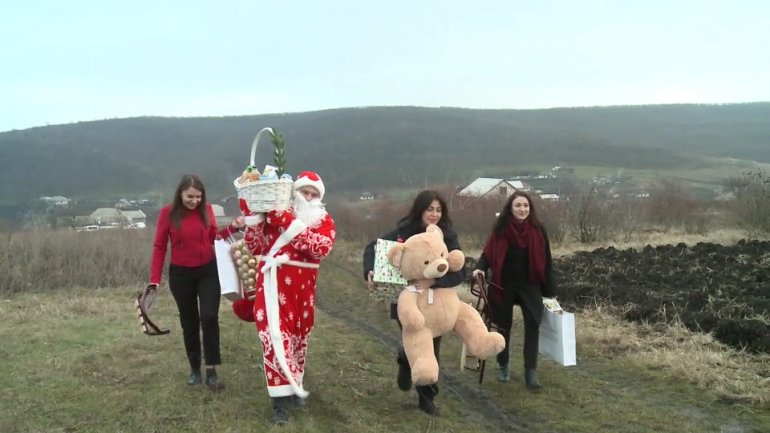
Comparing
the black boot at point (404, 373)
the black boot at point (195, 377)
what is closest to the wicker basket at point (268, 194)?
the black boot at point (404, 373)

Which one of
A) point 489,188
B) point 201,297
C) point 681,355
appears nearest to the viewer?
point 201,297

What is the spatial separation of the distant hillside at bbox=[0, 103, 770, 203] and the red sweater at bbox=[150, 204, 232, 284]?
4.11 meters

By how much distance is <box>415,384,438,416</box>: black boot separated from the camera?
5238 millimetres

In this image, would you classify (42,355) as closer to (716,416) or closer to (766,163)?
(716,416)

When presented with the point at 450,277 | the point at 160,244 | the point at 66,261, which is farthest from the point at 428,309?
the point at 66,261

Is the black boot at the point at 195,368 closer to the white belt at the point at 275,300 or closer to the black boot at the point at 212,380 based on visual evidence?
the black boot at the point at 212,380

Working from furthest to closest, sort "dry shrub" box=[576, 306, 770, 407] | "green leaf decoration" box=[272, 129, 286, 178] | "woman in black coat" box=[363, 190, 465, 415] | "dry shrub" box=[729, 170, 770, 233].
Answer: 1. "dry shrub" box=[729, 170, 770, 233]
2. "dry shrub" box=[576, 306, 770, 407]
3. "woman in black coat" box=[363, 190, 465, 415]
4. "green leaf decoration" box=[272, 129, 286, 178]

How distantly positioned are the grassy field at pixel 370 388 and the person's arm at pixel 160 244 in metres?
1.02

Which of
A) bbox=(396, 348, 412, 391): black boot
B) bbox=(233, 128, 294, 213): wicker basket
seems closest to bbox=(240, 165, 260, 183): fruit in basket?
bbox=(233, 128, 294, 213): wicker basket

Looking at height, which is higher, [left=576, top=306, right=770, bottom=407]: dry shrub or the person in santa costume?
the person in santa costume

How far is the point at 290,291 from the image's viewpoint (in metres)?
4.96

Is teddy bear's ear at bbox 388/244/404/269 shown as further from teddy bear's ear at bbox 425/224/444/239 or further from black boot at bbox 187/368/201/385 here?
black boot at bbox 187/368/201/385

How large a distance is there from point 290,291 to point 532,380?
2.44 metres

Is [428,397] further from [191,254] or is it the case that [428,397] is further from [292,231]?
[191,254]
